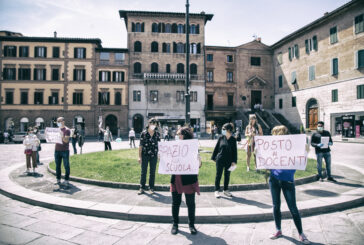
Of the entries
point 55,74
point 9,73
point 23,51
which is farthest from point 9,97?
point 55,74

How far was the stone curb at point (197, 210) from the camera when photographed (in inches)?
172

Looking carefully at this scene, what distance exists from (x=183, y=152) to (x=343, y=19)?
29380 millimetres

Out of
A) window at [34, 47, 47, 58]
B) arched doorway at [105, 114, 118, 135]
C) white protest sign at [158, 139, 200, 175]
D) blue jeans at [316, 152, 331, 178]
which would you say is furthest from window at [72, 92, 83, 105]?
blue jeans at [316, 152, 331, 178]

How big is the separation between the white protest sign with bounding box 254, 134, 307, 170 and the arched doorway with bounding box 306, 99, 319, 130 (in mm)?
27965

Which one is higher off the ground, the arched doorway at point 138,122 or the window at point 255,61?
the window at point 255,61

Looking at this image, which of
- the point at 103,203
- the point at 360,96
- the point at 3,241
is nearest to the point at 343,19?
the point at 360,96

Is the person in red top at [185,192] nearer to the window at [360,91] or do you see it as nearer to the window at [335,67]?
the window at [360,91]

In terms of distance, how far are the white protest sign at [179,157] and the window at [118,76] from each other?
31.1 m

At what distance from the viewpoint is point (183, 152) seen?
4039mm

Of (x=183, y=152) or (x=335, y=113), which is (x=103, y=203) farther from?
(x=335, y=113)

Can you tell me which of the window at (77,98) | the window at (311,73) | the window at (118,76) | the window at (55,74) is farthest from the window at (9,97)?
the window at (311,73)

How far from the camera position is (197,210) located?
4602 mm

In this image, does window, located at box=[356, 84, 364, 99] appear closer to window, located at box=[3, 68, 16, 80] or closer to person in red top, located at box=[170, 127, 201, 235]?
person in red top, located at box=[170, 127, 201, 235]

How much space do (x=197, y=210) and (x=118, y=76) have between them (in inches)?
1245
